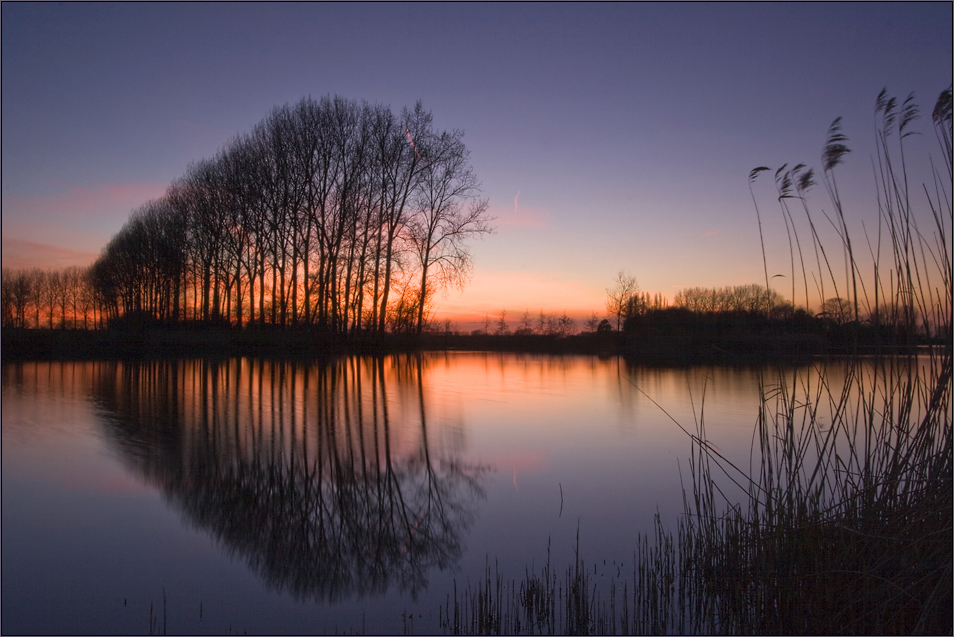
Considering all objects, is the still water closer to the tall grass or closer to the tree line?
the tall grass

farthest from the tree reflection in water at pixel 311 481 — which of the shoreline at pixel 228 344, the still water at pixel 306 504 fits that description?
the shoreline at pixel 228 344

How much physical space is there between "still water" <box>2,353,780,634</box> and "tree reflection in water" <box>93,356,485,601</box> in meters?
0.02

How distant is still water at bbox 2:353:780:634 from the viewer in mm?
3209

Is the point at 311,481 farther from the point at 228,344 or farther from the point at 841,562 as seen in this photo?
the point at 228,344

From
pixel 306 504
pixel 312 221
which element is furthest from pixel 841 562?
pixel 312 221

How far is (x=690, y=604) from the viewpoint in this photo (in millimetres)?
3186

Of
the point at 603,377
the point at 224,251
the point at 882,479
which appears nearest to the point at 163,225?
the point at 224,251

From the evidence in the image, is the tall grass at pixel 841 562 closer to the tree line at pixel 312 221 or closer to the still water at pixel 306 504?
the still water at pixel 306 504

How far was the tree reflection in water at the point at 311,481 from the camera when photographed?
12.1 feet

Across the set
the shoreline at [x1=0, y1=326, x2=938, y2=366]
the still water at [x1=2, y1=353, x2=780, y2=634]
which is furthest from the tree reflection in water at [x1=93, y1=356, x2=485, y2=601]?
the shoreline at [x1=0, y1=326, x2=938, y2=366]

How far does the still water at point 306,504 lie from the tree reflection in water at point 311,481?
22 millimetres

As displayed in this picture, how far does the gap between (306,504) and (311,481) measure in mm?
689

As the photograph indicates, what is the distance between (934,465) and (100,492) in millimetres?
6165

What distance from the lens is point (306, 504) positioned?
4.71 m
